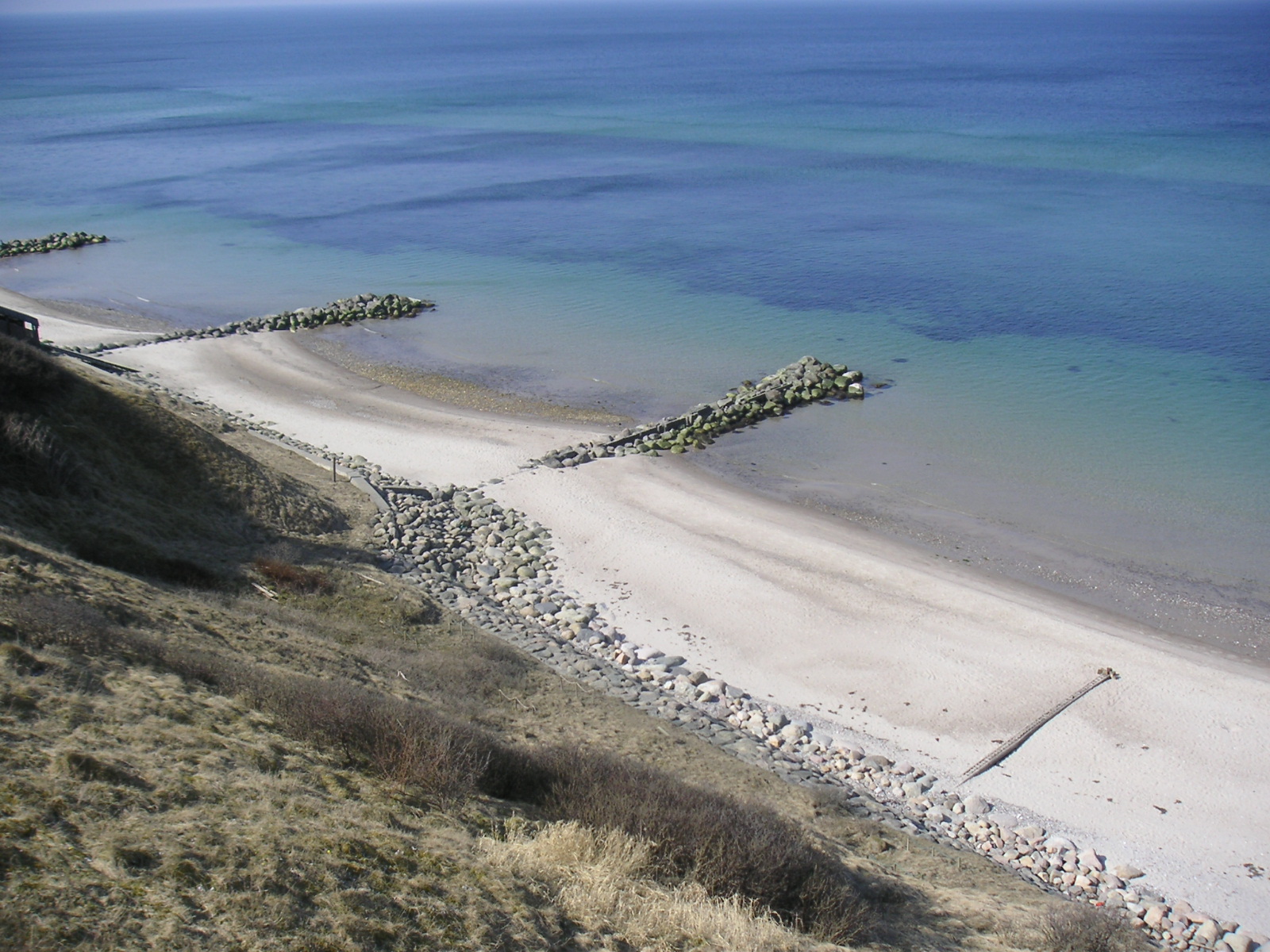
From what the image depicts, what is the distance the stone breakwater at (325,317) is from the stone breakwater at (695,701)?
1598 cm

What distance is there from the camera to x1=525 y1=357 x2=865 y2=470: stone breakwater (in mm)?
26109

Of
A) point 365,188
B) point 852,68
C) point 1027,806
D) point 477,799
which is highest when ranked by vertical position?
point 852,68

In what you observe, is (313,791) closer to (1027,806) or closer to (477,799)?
(477,799)

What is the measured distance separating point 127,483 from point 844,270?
3448cm

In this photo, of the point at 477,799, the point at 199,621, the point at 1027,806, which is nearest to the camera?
the point at 477,799

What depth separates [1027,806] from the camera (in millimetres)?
13352

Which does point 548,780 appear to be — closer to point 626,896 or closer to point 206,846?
point 626,896

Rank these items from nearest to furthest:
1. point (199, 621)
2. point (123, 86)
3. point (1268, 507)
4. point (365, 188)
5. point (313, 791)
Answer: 1. point (313, 791)
2. point (199, 621)
3. point (1268, 507)
4. point (365, 188)
5. point (123, 86)

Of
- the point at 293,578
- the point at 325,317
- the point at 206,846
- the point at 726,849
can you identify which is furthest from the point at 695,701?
the point at 325,317

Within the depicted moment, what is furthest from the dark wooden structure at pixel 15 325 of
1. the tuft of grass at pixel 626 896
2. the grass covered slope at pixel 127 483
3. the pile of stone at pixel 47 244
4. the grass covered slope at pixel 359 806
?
the pile of stone at pixel 47 244

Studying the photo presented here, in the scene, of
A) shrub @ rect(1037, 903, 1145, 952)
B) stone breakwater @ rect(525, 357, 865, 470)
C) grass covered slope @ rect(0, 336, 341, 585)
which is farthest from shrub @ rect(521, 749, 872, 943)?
stone breakwater @ rect(525, 357, 865, 470)

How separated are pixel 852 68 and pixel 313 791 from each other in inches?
5768

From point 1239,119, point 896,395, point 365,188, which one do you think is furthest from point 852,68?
point 896,395

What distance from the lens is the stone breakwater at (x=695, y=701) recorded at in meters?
11.9
